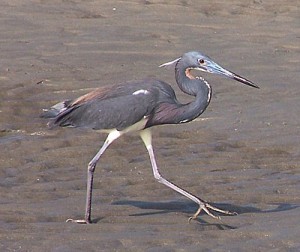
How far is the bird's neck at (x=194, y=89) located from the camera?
7.17 m

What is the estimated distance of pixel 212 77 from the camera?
35.8 feet

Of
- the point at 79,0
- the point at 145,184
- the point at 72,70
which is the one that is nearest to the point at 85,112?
the point at 145,184

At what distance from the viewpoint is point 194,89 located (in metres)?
7.18

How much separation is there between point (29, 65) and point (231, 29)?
8.76ft

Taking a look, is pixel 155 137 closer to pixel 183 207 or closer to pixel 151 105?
pixel 183 207

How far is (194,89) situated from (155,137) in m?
2.03

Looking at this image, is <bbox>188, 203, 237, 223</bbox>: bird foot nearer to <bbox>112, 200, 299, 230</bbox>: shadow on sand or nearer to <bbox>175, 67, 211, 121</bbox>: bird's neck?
<bbox>112, 200, 299, 230</bbox>: shadow on sand

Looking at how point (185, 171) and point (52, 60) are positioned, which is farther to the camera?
point (52, 60)

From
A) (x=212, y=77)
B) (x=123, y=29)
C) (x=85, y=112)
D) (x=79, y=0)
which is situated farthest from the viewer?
(x=79, y=0)

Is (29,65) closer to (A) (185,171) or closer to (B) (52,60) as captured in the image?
(B) (52,60)

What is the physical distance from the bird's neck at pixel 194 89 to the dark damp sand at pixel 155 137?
67 cm

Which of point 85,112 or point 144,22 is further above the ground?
point 85,112

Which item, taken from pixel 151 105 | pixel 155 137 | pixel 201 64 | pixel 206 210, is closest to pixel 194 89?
pixel 201 64

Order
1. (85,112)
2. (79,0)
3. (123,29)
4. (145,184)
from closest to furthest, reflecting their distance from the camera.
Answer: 1. (85,112)
2. (145,184)
3. (123,29)
4. (79,0)
